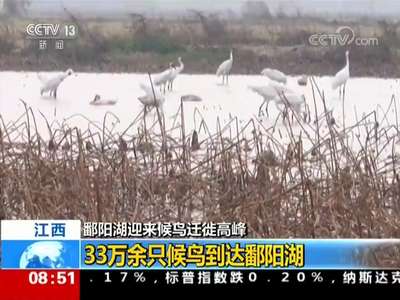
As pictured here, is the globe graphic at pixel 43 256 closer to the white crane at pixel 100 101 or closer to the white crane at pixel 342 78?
the white crane at pixel 100 101

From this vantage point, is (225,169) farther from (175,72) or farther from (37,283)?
(37,283)

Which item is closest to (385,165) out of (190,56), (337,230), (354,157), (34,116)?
(354,157)

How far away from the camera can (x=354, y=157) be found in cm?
221

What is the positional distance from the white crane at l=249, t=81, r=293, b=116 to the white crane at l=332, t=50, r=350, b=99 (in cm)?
13

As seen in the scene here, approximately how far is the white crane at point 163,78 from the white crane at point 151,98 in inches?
0.8

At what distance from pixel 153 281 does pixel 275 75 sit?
68 centimetres

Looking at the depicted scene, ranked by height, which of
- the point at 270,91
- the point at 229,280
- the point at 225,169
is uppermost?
the point at 270,91

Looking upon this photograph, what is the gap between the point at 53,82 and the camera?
7.09 feet

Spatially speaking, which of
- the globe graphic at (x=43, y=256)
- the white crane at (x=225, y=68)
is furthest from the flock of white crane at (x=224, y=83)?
the globe graphic at (x=43, y=256)

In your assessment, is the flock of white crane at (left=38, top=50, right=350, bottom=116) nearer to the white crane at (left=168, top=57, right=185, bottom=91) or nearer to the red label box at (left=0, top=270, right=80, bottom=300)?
the white crane at (left=168, top=57, right=185, bottom=91)

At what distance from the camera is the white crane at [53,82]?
214 cm

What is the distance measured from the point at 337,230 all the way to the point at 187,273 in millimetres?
439

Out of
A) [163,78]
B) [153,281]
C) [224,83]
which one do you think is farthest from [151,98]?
[153,281]

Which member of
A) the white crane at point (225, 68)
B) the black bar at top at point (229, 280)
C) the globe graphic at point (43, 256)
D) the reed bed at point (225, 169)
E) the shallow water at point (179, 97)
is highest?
the white crane at point (225, 68)
